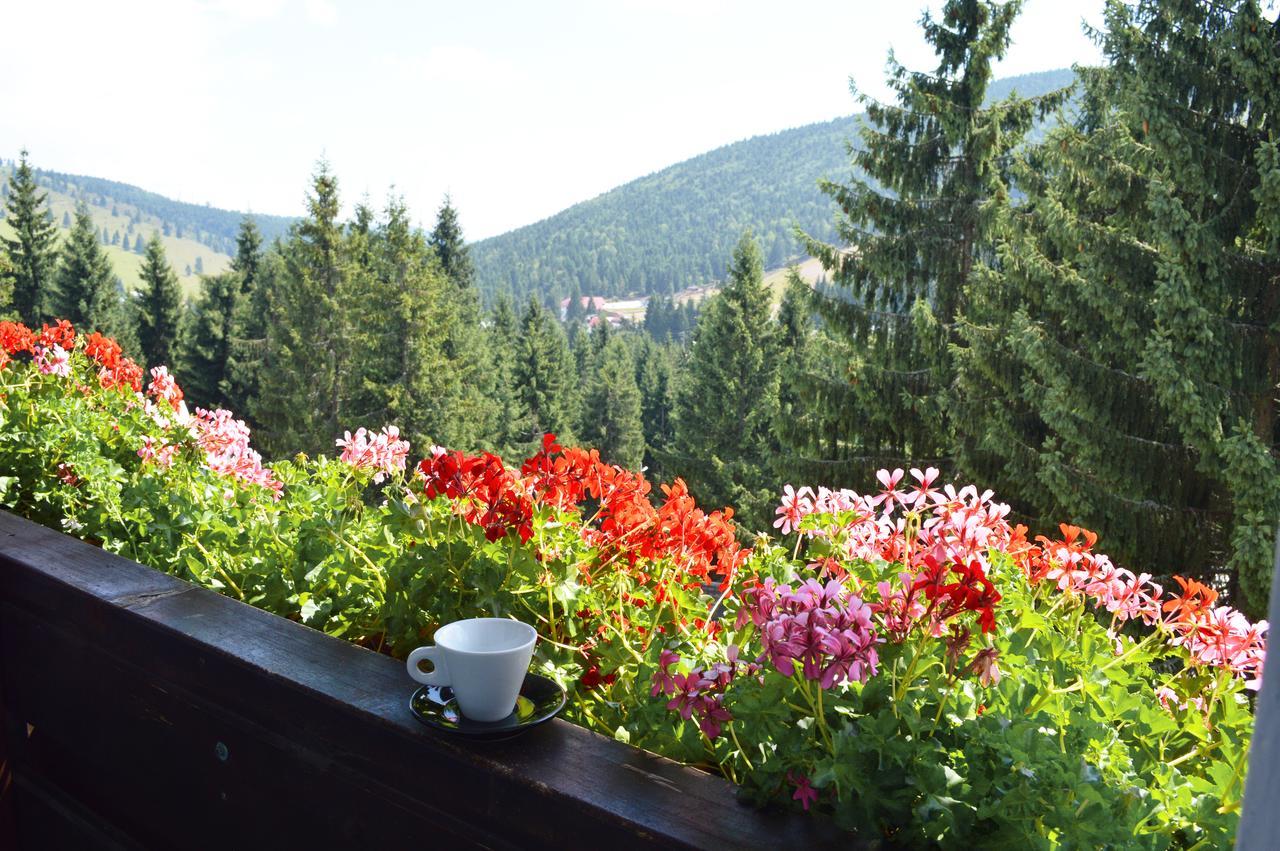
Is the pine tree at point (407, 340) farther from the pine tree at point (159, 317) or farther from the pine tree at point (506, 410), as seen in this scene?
the pine tree at point (159, 317)

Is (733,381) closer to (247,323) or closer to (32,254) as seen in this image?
(247,323)

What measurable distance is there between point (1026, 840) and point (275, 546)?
4.53 feet

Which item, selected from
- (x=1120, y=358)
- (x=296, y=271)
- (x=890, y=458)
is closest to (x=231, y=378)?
(x=296, y=271)

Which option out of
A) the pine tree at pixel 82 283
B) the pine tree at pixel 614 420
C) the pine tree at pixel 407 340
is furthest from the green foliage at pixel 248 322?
the pine tree at pixel 614 420

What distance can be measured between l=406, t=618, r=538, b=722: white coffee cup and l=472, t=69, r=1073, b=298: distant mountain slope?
11683cm

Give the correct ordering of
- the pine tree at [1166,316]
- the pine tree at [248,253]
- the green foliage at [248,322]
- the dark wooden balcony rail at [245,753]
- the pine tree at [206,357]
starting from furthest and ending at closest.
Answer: the pine tree at [248,253] → the pine tree at [206,357] → the green foliage at [248,322] → the pine tree at [1166,316] → the dark wooden balcony rail at [245,753]

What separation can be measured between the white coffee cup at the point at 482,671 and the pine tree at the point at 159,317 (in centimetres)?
3200

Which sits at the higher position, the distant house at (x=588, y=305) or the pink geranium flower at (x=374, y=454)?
the distant house at (x=588, y=305)

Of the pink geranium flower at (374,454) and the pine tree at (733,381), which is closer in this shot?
the pink geranium flower at (374,454)

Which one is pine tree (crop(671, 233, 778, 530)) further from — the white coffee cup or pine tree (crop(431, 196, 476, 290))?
the white coffee cup

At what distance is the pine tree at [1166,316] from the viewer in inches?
289

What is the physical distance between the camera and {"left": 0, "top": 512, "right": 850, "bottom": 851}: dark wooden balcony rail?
3.02 ft

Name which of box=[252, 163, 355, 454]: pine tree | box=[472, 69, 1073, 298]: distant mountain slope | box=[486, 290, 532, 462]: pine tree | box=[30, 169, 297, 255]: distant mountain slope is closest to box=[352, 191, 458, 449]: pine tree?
box=[252, 163, 355, 454]: pine tree

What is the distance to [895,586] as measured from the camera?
1.01 m
